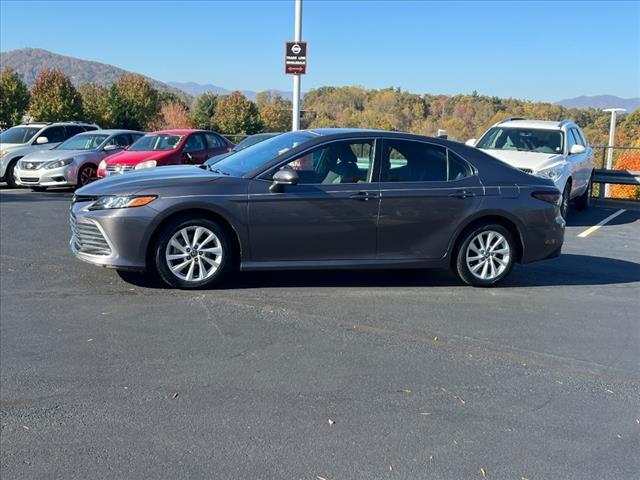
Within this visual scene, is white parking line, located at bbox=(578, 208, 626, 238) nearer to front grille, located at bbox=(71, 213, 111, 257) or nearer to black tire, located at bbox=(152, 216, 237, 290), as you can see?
black tire, located at bbox=(152, 216, 237, 290)

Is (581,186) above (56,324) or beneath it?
above

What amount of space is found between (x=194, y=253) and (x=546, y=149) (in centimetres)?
813

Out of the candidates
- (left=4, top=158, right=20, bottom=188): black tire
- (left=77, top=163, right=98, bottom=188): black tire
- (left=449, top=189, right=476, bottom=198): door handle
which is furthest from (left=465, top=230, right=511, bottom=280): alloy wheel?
(left=4, top=158, right=20, bottom=188): black tire

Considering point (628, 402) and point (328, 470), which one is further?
point (628, 402)

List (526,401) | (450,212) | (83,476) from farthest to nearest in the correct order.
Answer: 1. (450,212)
2. (526,401)
3. (83,476)

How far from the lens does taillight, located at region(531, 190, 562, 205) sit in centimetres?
721

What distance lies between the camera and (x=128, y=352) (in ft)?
15.7

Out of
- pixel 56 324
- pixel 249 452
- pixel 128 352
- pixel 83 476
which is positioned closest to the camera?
pixel 83 476

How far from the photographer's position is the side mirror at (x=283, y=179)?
6270 millimetres

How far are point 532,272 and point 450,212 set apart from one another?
178cm

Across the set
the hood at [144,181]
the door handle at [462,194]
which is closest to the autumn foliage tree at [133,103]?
the hood at [144,181]

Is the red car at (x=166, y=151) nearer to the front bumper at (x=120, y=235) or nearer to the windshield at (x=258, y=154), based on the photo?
the windshield at (x=258, y=154)

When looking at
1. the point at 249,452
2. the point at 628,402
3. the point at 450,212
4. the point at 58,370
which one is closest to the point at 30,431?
the point at 58,370

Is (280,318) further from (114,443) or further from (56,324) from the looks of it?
(114,443)
